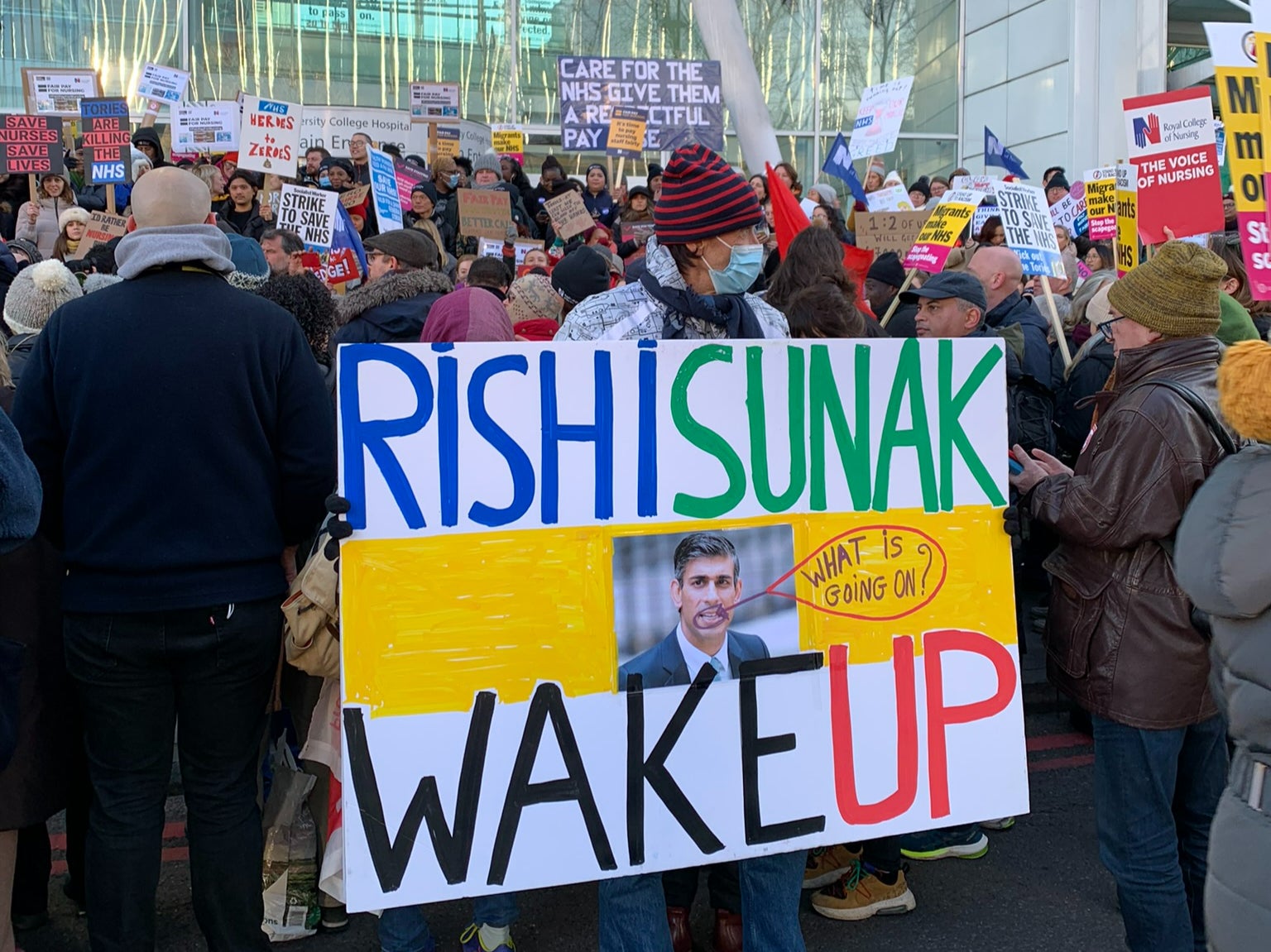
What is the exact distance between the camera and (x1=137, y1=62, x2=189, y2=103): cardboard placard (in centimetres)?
1212

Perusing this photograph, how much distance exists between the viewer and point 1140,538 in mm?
2873

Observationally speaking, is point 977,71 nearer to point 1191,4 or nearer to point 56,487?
point 1191,4

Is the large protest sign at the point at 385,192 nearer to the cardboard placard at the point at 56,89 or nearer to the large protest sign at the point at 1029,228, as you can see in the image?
the large protest sign at the point at 1029,228

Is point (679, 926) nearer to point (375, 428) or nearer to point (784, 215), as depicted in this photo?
point (375, 428)

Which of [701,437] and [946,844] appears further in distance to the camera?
[946,844]

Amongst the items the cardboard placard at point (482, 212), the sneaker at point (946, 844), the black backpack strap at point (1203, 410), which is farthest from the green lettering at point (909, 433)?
the cardboard placard at point (482, 212)

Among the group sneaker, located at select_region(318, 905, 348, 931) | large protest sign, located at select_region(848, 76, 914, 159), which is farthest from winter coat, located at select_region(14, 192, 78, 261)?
sneaker, located at select_region(318, 905, 348, 931)

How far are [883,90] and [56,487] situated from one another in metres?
8.69

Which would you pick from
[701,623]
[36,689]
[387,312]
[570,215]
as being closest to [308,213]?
[570,215]

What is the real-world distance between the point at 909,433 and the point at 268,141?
25.6 feet

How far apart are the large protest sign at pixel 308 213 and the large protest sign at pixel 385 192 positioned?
2.13 feet

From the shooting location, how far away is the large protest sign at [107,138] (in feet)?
34.0

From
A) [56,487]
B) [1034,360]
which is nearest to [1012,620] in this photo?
[1034,360]

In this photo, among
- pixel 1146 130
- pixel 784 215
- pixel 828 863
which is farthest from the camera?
pixel 1146 130
